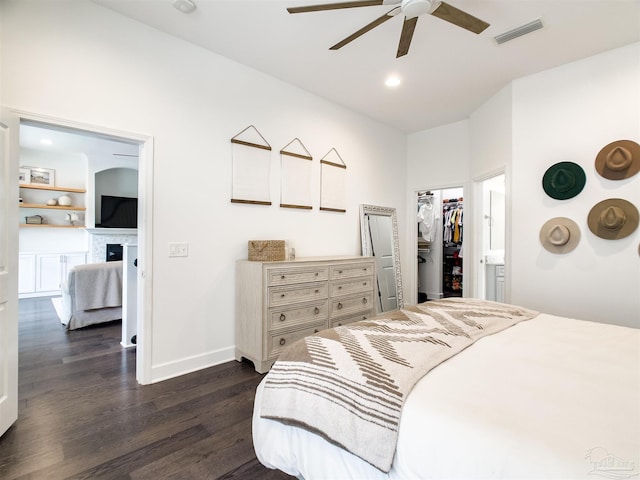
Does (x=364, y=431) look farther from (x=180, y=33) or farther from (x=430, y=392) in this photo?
(x=180, y=33)

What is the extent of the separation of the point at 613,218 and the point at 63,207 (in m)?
8.60

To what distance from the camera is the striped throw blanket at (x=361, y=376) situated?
0.96m

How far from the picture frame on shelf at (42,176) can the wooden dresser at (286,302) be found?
5.89 metres

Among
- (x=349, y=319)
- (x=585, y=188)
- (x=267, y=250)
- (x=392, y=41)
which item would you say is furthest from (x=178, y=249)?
(x=585, y=188)

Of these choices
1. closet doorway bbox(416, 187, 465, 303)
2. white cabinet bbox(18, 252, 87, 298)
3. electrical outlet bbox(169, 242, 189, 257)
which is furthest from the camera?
closet doorway bbox(416, 187, 465, 303)

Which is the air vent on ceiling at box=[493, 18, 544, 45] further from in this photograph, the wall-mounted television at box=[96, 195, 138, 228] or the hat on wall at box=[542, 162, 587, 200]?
the wall-mounted television at box=[96, 195, 138, 228]

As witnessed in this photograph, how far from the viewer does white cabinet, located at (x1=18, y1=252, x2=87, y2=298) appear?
5656mm

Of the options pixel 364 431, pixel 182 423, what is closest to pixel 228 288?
pixel 182 423

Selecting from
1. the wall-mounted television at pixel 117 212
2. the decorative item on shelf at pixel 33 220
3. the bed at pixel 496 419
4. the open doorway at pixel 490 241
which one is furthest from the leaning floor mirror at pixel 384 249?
the decorative item on shelf at pixel 33 220

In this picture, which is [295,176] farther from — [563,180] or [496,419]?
[496,419]

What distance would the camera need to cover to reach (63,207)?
617 cm

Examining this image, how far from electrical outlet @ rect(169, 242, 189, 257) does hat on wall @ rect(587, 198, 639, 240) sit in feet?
12.2

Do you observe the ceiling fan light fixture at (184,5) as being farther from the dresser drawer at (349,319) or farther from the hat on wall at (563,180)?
the hat on wall at (563,180)

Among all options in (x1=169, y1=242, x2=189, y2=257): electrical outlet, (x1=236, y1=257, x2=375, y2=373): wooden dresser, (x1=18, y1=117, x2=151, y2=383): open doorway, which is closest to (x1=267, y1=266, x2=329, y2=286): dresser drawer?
(x1=236, y1=257, x2=375, y2=373): wooden dresser
